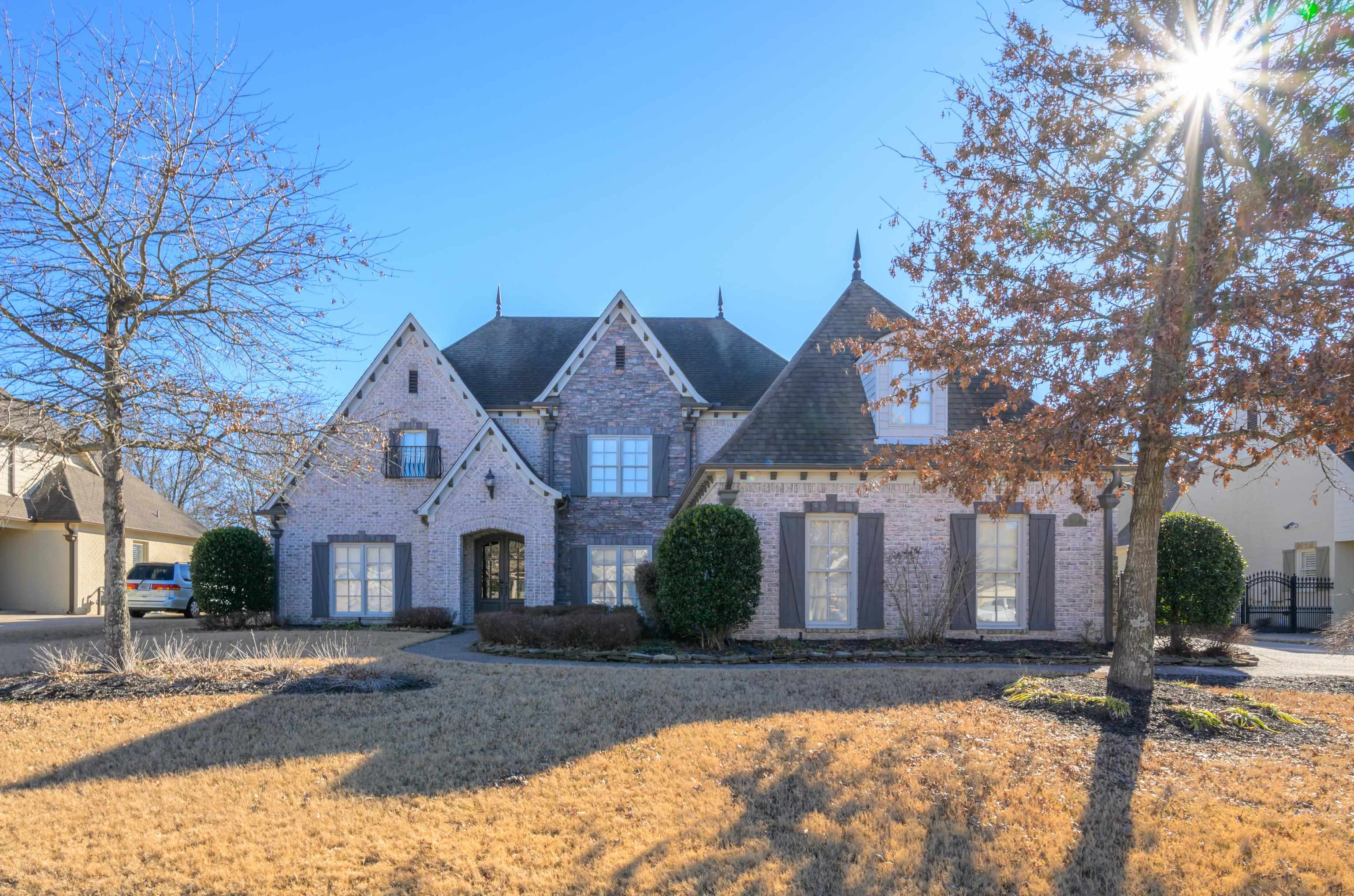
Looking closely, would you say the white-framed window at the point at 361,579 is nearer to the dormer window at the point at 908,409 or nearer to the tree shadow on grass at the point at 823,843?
the dormer window at the point at 908,409

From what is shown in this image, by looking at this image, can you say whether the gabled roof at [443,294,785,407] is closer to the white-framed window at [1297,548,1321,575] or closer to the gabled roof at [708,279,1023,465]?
the gabled roof at [708,279,1023,465]

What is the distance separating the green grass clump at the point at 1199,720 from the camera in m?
7.21

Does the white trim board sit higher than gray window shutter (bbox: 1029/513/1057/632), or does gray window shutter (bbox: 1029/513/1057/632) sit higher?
the white trim board

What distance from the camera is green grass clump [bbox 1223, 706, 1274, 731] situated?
727 cm

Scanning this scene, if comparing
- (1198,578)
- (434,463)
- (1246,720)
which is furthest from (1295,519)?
(434,463)

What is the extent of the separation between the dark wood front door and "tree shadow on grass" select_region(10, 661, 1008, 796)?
9.78 m

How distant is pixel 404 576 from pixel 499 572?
2246 millimetres

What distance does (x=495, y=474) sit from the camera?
1875 centimetres

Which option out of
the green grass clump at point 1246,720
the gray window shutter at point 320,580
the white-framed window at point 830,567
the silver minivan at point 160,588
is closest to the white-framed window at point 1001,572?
the white-framed window at point 830,567

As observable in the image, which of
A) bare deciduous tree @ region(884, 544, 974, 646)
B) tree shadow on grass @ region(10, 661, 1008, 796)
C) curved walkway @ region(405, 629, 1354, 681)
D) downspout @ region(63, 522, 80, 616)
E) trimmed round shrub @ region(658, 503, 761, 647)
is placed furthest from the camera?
downspout @ region(63, 522, 80, 616)

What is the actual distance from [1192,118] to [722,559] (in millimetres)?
7964

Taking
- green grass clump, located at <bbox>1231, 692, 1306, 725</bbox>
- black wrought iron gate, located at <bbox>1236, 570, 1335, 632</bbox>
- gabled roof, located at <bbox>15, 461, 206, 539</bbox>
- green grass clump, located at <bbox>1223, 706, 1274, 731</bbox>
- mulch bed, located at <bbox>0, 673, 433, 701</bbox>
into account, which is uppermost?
gabled roof, located at <bbox>15, 461, 206, 539</bbox>

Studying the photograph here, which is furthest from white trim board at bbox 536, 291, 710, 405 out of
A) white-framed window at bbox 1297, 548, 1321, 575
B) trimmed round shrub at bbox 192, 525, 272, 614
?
white-framed window at bbox 1297, 548, 1321, 575

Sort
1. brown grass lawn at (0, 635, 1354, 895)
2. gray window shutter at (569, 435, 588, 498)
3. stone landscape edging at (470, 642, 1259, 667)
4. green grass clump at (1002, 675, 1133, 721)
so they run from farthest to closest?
gray window shutter at (569, 435, 588, 498) < stone landscape edging at (470, 642, 1259, 667) < green grass clump at (1002, 675, 1133, 721) < brown grass lawn at (0, 635, 1354, 895)
